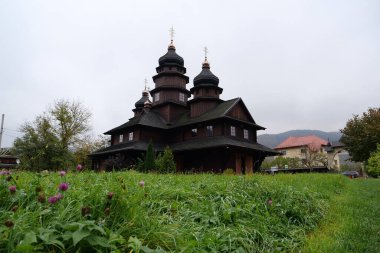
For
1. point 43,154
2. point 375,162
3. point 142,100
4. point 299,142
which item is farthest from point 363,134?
point 43,154

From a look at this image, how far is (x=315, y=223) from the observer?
603 centimetres

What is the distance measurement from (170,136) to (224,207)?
26.9 meters

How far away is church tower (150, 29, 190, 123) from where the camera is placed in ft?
110

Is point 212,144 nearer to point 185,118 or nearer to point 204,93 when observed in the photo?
point 185,118

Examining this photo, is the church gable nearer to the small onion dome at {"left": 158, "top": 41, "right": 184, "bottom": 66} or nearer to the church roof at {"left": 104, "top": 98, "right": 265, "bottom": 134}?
the church roof at {"left": 104, "top": 98, "right": 265, "bottom": 134}

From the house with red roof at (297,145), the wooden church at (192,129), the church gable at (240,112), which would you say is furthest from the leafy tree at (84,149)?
the house with red roof at (297,145)

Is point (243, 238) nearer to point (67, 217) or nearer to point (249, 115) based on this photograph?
point (67, 217)

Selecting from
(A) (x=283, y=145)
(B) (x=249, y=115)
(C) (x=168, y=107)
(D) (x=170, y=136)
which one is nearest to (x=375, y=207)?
(B) (x=249, y=115)

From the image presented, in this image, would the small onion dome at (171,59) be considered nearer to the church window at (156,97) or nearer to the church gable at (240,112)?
the church window at (156,97)

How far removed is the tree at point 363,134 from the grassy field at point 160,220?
121 ft

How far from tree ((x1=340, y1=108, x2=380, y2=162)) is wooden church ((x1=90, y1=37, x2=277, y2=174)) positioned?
18.0 m

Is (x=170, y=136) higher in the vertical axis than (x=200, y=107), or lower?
lower

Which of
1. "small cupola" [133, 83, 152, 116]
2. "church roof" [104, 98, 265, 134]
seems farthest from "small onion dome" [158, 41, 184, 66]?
"small cupola" [133, 83, 152, 116]

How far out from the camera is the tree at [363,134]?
38.3 m
